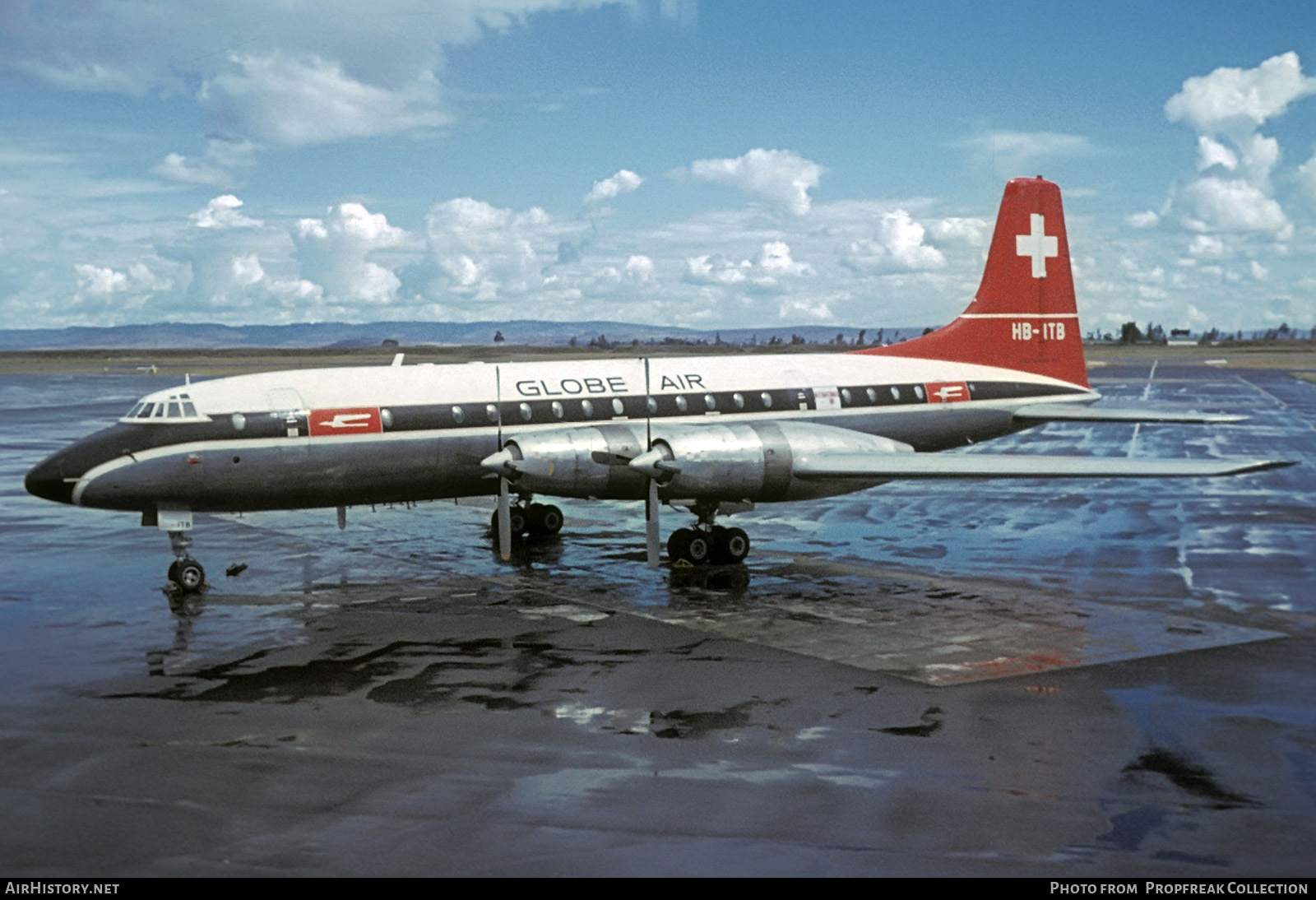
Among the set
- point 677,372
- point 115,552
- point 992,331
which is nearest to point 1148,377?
point 992,331

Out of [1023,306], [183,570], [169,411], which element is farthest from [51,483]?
[1023,306]

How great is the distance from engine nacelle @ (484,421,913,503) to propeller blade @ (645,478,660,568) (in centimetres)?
24

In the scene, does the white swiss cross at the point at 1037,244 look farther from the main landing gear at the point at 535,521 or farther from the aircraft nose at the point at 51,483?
the aircraft nose at the point at 51,483

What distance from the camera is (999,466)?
21.6 meters

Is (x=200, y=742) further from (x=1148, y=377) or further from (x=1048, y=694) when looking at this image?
(x=1148, y=377)

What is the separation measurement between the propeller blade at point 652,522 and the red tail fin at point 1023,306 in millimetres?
10252

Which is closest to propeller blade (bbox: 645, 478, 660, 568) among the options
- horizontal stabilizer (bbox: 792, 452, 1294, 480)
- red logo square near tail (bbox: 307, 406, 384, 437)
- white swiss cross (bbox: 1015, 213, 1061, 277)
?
horizontal stabilizer (bbox: 792, 452, 1294, 480)

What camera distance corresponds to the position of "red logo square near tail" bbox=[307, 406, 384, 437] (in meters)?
22.9

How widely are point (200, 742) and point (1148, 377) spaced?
110 metres

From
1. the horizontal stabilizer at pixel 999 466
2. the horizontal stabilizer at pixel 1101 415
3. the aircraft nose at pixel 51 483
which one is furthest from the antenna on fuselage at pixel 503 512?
the horizontal stabilizer at pixel 1101 415

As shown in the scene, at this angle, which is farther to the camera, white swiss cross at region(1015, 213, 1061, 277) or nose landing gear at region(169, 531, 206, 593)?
white swiss cross at region(1015, 213, 1061, 277)

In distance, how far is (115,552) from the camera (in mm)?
26875

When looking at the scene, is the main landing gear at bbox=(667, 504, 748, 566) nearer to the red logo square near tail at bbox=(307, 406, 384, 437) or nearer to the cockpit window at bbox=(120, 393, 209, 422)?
the red logo square near tail at bbox=(307, 406, 384, 437)

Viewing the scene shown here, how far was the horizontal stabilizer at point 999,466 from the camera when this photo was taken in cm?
1972
